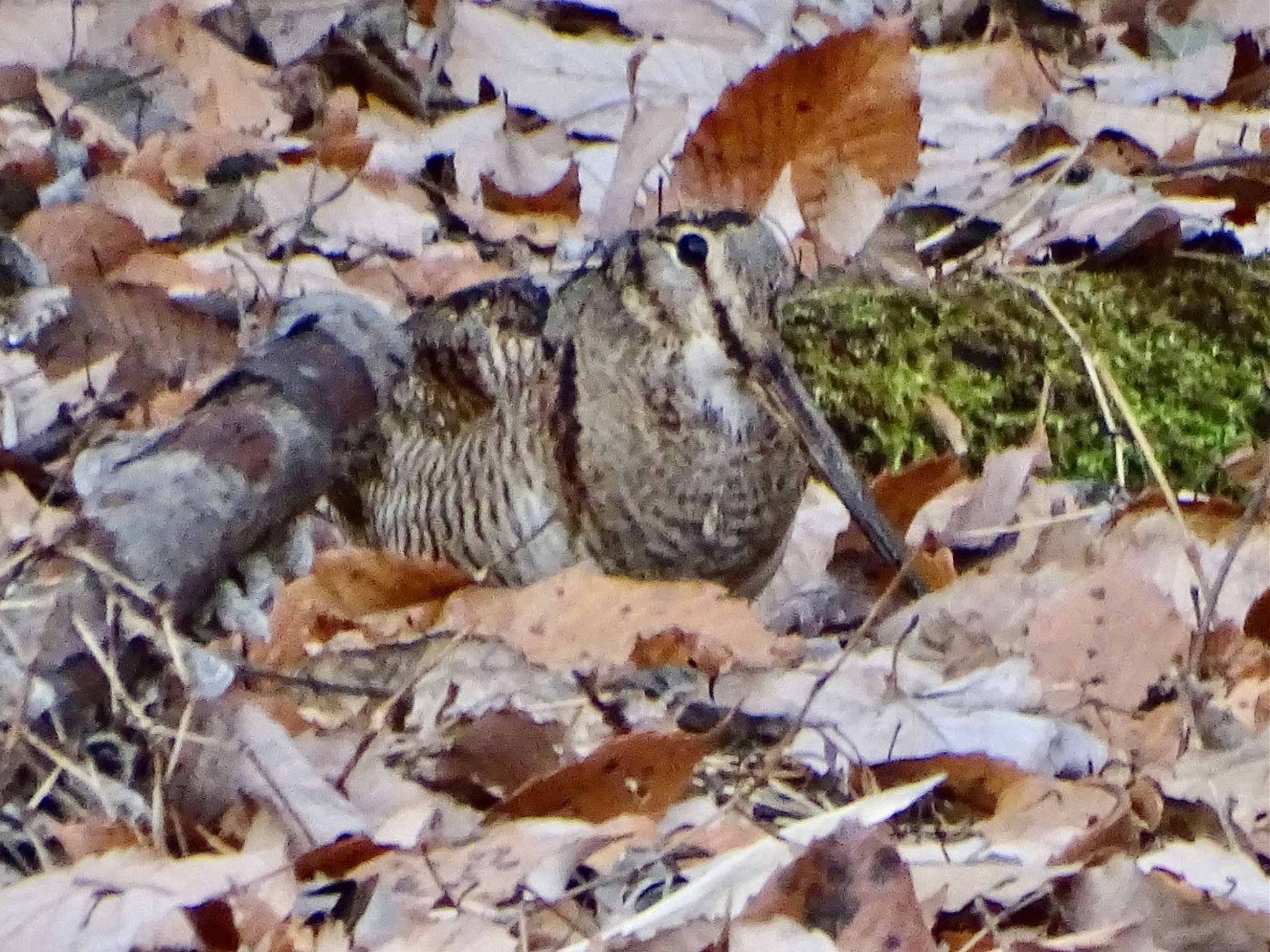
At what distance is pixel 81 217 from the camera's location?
222 cm

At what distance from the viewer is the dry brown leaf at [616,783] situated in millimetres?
1256

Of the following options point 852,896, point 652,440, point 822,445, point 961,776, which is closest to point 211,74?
point 652,440

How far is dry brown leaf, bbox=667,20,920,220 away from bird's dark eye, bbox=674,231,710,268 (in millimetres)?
587

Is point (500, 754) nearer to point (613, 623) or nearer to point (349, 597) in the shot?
point (613, 623)

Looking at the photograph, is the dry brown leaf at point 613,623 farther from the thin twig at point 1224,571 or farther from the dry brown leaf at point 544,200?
the dry brown leaf at point 544,200

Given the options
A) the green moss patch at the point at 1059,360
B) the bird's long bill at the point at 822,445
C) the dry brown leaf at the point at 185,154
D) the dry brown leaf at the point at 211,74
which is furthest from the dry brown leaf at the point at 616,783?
the dry brown leaf at the point at 211,74

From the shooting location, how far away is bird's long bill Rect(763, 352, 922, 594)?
1.65m

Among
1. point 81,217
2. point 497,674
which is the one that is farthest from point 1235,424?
point 81,217

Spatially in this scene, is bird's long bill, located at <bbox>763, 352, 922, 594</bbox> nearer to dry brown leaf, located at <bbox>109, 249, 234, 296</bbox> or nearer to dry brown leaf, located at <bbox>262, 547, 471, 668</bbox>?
dry brown leaf, located at <bbox>262, 547, 471, 668</bbox>

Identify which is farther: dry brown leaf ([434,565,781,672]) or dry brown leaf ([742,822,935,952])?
dry brown leaf ([434,565,781,672])

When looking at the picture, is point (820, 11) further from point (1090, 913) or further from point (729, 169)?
point (1090, 913)

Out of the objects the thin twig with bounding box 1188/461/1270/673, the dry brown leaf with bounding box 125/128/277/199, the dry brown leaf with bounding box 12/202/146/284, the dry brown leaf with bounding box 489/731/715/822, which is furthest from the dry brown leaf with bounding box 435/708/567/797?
the dry brown leaf with bounding box 125/128/277/199

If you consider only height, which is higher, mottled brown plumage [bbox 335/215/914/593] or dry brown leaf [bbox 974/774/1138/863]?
mottled brown plumage [bbox 335/215/914/593]

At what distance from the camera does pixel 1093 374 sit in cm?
187
